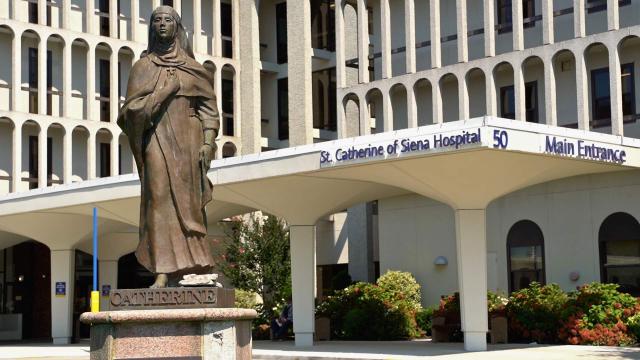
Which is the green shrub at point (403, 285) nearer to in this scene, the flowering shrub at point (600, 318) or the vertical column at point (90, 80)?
the flowering shrub at point (600, 318)

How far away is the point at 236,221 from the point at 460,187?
15.8 metres

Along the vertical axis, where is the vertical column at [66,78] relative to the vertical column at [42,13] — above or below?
below

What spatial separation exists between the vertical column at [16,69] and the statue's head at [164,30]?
34.3 metres

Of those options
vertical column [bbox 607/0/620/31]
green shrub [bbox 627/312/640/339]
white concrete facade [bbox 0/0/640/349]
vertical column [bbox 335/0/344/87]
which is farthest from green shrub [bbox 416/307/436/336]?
vertical column [bbox 335/0/344/87]

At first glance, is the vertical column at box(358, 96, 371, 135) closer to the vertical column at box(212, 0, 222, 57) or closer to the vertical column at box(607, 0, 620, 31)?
the vertical column at box(607, 0, 620, 31)

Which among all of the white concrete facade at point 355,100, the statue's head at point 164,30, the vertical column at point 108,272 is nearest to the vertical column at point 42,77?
the white concrete facade at point 355,100

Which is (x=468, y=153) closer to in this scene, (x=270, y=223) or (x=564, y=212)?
(x=564, y=212)

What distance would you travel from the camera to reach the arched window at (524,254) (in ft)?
118

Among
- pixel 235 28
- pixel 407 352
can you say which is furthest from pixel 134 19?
pixel 407 352

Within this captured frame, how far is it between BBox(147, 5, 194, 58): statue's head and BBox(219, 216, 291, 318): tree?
2741 cm

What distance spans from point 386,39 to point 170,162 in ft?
97.9

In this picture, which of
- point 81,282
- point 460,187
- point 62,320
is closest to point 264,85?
point 81,282

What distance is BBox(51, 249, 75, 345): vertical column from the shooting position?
40844 millimetres

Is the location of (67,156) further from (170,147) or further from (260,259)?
(170,147)
